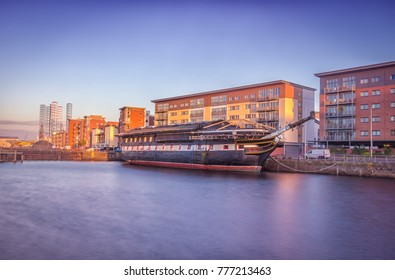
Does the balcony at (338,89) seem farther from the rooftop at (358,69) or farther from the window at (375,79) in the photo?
the window at (375,79)

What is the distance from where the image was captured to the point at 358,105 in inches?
2254

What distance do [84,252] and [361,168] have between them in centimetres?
3348

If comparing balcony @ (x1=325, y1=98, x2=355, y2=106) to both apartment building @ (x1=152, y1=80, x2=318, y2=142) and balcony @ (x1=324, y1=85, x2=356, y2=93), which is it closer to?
balcony @ (x1=324, y1=85, x2=356, y2=93)

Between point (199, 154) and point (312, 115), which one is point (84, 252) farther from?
point (199, 154)

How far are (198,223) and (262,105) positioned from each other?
55.0 metres

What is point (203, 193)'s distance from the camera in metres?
26.0

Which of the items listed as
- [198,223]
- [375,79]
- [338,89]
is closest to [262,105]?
[338,89]

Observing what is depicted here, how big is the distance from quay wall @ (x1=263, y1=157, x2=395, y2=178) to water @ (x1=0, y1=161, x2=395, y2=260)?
8.17m

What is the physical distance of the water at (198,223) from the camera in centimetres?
1152

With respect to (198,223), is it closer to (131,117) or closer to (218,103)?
(218,103)

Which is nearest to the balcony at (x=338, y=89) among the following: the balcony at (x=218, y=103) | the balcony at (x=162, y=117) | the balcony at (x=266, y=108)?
the balcony at (x=266, y=108)

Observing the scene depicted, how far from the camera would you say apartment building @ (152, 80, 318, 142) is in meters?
65.9

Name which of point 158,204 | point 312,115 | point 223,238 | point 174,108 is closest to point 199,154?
point 312,115

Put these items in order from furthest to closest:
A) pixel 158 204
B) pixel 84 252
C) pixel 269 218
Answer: pixel 158 204 → pixel 269 218 → pixel 84 252
